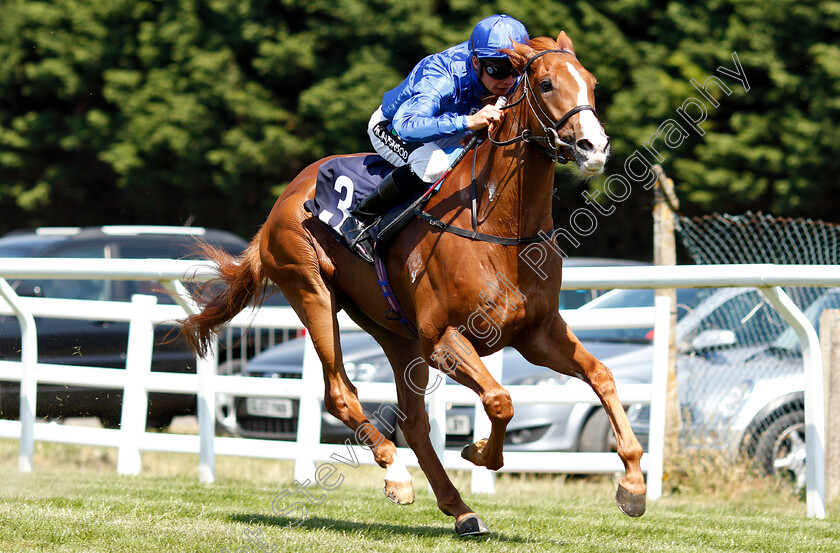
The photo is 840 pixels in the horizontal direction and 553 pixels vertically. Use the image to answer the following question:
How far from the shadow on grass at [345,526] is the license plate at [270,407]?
3032mm

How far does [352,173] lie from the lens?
5.13 m

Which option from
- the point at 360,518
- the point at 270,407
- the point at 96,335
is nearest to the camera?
the point at 360,518

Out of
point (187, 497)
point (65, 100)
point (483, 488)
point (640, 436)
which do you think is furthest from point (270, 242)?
point (65, 100)

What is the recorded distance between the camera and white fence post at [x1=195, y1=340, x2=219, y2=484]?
261 inches

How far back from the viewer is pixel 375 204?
484 cm

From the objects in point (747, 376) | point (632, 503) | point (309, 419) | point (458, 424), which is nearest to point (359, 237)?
point (632, 503)

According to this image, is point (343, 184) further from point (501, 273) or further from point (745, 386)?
point (745, 386)

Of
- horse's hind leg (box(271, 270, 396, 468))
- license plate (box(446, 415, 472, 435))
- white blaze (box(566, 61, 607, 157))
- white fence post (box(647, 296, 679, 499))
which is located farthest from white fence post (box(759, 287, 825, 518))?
license plate (box(446, 415, 472, 435))

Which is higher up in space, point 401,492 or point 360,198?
point 360,198

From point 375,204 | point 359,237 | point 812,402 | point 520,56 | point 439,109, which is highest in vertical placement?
point 520,56

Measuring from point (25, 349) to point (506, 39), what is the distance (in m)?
4.08

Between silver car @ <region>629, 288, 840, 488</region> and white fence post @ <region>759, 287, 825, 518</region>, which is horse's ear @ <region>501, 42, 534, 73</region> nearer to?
white fence post @ <region>759, 287, 825, 518</region>

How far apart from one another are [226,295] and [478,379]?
1966 millimetres

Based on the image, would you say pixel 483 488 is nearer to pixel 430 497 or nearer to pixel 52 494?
pixel 430 497
